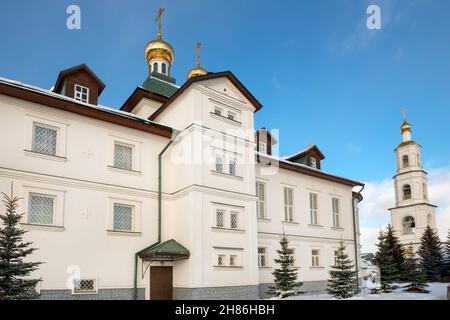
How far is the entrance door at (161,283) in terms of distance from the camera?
56.7 feet

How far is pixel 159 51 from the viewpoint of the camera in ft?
96.1

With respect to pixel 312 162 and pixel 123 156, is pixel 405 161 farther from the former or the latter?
pixel 123 156

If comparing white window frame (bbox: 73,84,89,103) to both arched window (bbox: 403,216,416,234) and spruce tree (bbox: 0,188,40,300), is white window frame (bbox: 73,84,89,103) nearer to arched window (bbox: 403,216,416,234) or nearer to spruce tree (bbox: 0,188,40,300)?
A: spruce tree (bbox: 0,188,40,300)

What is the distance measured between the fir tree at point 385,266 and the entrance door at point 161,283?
44.2 feet

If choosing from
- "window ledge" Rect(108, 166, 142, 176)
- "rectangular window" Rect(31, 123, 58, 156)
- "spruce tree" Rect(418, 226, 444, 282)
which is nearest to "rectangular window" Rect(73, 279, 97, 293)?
"window ledge" Rect(108, 166, 142, 176)

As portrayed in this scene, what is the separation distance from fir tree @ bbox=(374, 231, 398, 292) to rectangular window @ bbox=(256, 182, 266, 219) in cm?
784

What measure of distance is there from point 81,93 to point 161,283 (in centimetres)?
920

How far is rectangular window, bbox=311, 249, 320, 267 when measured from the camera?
83.4 ft

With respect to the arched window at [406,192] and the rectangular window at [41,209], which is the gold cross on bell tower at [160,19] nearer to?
the rectangular window at [41,209]

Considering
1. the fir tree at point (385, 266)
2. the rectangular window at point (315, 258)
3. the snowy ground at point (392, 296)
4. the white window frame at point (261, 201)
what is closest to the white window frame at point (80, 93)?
the white window frame at point (261, 201)

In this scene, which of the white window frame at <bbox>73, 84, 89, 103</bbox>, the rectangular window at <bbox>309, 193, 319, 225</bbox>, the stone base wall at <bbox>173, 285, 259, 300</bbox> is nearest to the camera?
the stone base wall at <bbox>173, 285, 259, 300</bbox>

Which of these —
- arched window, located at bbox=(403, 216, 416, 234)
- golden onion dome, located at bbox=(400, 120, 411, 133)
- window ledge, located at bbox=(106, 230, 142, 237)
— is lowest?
window ledge, located at bbox=(106, 230, 142, 237)

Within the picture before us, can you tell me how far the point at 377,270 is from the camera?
25047 mm
